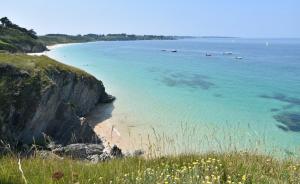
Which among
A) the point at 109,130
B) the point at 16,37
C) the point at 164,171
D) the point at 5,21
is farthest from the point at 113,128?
the point at 5,21

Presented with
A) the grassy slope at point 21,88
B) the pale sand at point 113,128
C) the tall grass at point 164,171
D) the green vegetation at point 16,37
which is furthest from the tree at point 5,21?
the tall grass at point 164,171

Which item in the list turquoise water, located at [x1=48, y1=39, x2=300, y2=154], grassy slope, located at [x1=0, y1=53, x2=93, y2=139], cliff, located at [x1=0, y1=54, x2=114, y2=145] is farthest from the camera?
turquoise water, located at [x1=48, y1=39, x2=300, y2=154]

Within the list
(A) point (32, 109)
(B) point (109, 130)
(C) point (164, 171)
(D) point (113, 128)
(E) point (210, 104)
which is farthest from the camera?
(E) point (210, 104)

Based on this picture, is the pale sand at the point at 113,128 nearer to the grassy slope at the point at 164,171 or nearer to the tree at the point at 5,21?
the grassy slope at the point at 164,171

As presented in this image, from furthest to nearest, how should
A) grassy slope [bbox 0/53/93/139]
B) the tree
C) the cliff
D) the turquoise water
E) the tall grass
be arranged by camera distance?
the tree < the turquoise water < grassy slope [bbox 0/53/93/139] < the cliff < the tall grass

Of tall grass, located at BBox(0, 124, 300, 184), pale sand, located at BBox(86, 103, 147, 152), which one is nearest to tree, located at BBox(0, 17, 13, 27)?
pale sand, located at BBox(86, 103, 147, 152)

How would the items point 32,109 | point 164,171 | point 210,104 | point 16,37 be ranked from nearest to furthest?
point 164,171 < point 32,109 < point 210,104 < point 16,37

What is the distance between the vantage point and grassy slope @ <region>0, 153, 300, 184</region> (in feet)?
20.7

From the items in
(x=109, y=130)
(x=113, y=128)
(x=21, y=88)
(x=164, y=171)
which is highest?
(x=164, y=171)

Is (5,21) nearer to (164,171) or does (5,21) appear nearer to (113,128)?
(113,128)

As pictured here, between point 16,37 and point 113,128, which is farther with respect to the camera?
point 16,37

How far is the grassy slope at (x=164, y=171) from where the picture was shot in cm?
630

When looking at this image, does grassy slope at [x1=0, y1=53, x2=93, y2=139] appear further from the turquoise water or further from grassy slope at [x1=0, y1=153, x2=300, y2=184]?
grassy slope at [x1=0, y1=153, x2=300, y2=184]

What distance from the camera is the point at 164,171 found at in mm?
6629
